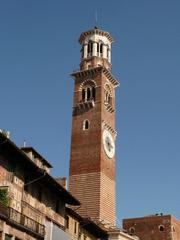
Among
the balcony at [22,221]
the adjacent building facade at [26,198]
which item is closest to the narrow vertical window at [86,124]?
the adjacent building facade at [26,198]

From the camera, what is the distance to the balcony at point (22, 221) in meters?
24.0

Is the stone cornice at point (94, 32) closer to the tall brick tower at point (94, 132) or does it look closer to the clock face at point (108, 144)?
the tall brick tower at point (94, 132)

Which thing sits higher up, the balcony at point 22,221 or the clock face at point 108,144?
the clock face at point 108,144

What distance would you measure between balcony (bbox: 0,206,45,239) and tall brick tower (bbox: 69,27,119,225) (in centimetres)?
2835

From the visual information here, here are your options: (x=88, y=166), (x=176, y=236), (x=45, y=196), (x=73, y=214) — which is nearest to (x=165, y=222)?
(x=176, y=236)

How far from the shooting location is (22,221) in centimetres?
2602

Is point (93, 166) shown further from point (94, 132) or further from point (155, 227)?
point (155, 227)

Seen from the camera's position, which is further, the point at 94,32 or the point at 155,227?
the point at 94,32

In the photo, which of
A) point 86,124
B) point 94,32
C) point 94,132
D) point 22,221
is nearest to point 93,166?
point 94,132

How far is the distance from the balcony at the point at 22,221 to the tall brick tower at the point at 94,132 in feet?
93.0

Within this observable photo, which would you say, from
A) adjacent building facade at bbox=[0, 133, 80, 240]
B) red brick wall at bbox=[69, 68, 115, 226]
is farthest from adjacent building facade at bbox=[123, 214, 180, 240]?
adjacent building facade at bbox=[0, 133, 80, 240]

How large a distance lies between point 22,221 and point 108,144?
120 feet

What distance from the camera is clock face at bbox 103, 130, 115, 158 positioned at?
201 ft

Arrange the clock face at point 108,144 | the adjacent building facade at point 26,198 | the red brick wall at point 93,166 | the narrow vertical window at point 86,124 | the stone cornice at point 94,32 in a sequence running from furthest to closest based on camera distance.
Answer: the stone cornice at point 94,32 → the narrow vertical window at point 86,124 → the clock face at point 108,144 → the red brick wall at point 93,166 → the adjacent building facade at point 26,198
